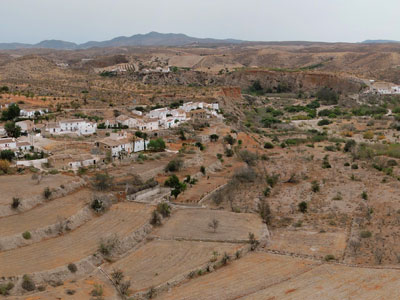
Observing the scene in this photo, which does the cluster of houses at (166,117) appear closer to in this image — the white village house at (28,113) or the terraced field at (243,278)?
the white village house at (28,113)

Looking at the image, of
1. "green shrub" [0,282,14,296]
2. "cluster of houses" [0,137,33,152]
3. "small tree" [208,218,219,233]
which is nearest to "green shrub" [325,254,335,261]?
"small tree" [208,218,219,233]

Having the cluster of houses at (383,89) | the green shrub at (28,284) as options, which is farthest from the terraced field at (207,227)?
the cluster of houses at (383,89)

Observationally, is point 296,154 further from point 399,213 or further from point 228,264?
point 228,264

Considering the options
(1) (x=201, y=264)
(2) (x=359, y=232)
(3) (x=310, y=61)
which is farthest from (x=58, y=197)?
(3) (x=310, y=61)

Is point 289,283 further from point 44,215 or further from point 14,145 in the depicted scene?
point 14,145

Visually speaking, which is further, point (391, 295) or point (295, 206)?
point (295, 206)

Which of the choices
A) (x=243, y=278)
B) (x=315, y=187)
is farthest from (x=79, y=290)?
(x=315, y=187)

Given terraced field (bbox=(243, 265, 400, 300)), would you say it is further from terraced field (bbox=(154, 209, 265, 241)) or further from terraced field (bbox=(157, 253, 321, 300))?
terraced field (bbox=(154, 209, 265, 241))
